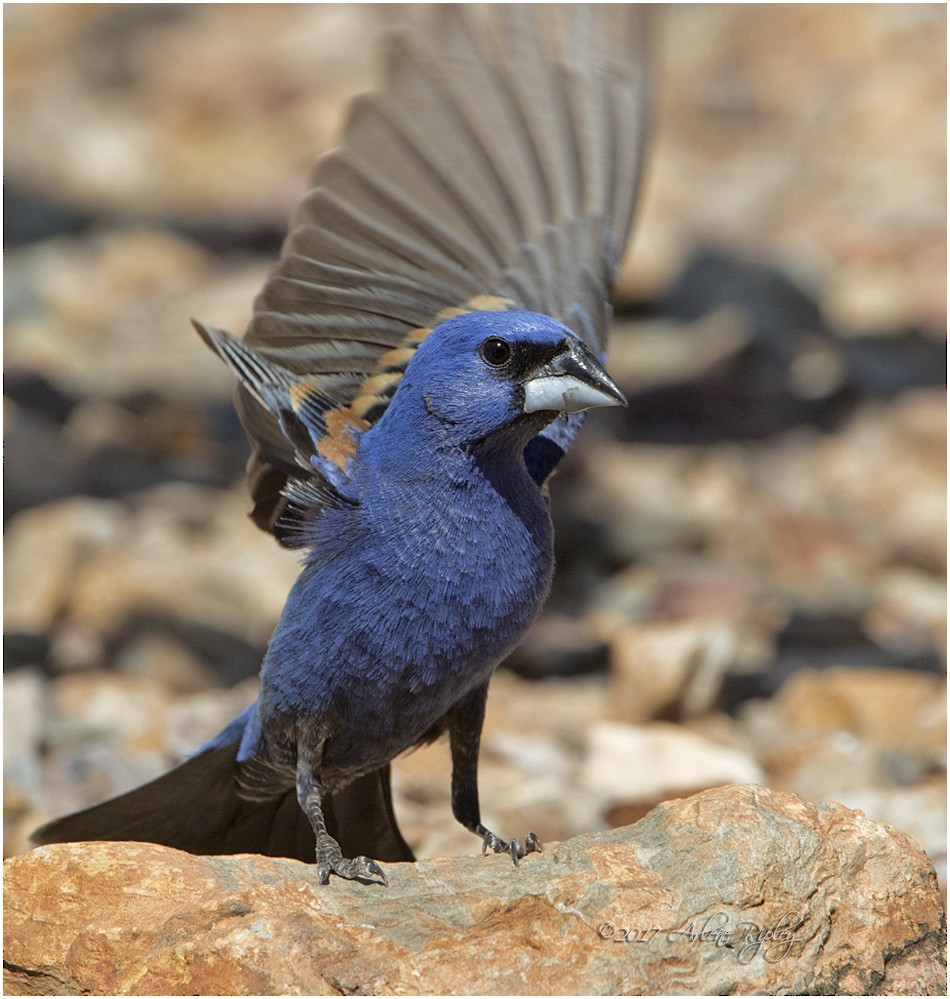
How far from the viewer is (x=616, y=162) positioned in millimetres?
4422

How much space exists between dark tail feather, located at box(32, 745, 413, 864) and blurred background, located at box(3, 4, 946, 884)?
42 centimetres

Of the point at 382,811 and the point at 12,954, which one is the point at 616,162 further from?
the point at 12,954

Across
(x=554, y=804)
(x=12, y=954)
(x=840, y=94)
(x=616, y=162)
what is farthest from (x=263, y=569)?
(x=840, y=94)

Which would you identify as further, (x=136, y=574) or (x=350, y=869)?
(x=136, y=574)

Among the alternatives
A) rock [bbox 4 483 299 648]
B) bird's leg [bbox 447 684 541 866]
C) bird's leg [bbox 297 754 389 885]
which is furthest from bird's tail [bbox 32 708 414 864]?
rock [bbox 4 483 299 648]

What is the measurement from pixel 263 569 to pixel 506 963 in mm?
3321

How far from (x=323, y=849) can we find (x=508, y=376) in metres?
1.06

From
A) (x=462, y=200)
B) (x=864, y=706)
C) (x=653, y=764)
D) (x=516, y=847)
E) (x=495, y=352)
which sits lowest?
(x=864, y=706)

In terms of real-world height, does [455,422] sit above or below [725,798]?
above

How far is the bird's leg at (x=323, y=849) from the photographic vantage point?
10.1 ft

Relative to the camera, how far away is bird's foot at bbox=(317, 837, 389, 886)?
3066 millimetres

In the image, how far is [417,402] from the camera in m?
3.32

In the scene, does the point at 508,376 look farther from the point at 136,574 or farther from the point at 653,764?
the point at 136,574
